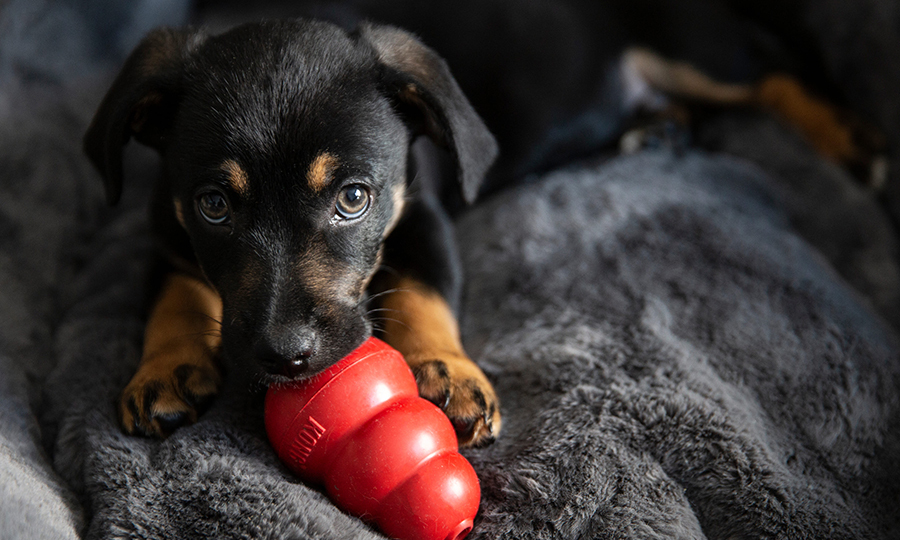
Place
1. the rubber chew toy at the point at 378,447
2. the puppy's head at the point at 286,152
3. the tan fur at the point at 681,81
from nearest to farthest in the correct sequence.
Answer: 1. the rubber chew toy at the point at 378,447
2. the puppy's head at the point at 286,152
3. the tan fur at the point at 681,81

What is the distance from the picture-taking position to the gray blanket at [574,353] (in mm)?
1527

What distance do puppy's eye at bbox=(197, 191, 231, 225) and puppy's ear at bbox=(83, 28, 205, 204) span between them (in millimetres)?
311

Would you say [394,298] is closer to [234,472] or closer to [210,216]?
[210,216]

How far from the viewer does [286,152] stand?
1667 millimetres

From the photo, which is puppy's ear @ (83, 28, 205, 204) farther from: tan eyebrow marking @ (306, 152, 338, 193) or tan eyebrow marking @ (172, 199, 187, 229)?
tan eyebrow marking @ (306, 152, 338, 193)

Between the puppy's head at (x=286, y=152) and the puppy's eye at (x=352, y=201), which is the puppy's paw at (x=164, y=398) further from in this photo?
the puppy's eye at (x=352, y=201)

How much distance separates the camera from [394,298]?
213cm

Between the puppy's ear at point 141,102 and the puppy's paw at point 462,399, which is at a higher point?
Result: the puppy's ear at point 141,102

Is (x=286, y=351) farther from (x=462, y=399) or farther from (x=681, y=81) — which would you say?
(x=681, y=81)

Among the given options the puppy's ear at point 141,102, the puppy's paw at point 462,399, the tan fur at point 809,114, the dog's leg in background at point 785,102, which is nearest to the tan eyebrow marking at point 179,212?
the puppy's ear at point 141,102

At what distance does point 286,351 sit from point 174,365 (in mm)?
466

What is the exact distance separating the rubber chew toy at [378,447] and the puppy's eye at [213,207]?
18.7 inches

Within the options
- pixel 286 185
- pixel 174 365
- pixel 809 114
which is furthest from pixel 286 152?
pixel 809 114

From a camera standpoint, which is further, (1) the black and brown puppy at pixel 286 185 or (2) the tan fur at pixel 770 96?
(2) the tan fur at pixel 770 96
